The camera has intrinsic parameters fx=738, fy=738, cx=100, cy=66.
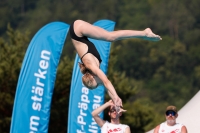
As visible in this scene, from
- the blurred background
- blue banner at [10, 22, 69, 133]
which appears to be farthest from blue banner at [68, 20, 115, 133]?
the blurred background

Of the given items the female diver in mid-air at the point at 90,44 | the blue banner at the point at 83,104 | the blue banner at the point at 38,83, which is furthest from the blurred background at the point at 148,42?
the female diver in mid-air at the point at 90,44

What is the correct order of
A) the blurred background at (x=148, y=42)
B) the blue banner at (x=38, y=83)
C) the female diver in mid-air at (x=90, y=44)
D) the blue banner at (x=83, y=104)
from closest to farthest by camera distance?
the female diver in mid-air at (x=90, y=44) → the blue banner at (x=38, y=83) → the blue banner at (x=83, y=104) → the blurred background at (x=148, y=42)

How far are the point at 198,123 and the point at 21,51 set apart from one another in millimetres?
18777

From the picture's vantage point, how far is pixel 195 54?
3460 inches

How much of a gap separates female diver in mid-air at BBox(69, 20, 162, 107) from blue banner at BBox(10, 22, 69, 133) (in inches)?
237

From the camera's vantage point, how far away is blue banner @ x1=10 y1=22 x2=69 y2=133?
16.3 metres

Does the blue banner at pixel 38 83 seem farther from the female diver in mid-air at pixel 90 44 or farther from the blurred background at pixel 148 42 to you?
the blurred background at pixel 148 42

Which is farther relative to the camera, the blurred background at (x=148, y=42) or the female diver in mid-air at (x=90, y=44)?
the blurred background at (x=148, y=42)

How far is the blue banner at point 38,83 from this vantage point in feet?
53.5

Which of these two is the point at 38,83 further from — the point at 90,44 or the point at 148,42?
the point at 148,42

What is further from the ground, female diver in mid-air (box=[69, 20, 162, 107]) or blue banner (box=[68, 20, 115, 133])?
blue banner (box=[68, 20, 115, 133])

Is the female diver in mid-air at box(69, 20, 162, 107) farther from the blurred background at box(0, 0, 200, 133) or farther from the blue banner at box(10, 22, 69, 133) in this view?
the blurred background at box(0, 0, 200, 133)

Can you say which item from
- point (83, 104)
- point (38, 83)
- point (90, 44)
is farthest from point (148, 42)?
point (90, 44)

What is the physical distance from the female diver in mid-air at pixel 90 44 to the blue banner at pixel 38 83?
602 centimetres
